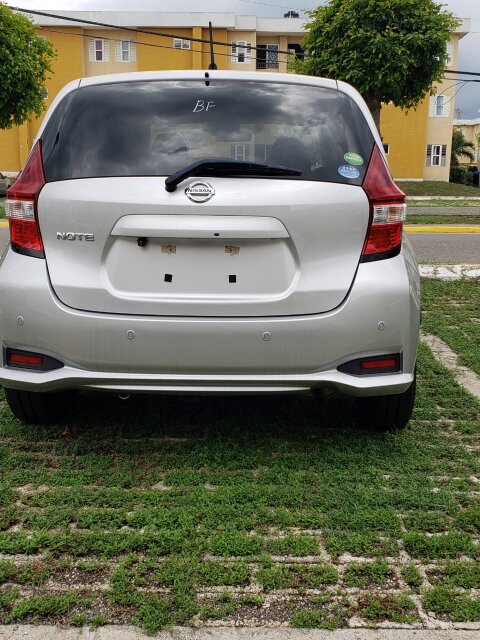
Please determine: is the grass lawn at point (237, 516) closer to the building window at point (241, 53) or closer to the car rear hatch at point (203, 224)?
the car rear hatch at point (203, 224)

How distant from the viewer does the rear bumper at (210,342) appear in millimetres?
3025

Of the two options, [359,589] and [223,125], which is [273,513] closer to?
[359,589]

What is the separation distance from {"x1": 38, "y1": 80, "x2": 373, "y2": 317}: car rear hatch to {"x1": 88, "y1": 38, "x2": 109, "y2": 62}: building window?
155 feet

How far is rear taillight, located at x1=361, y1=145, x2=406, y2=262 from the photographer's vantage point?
10.2ft

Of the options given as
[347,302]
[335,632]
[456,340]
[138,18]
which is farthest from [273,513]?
[138,18]

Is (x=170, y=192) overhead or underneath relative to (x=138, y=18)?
underneath

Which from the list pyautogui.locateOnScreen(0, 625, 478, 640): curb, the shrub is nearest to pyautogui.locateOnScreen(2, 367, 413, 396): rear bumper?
pyautogui.locateOnScreen(0, 625, 478, 640): curb

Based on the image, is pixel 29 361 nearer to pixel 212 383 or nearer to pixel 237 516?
pixel 212 383

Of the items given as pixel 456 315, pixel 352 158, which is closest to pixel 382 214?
pixel 352 158

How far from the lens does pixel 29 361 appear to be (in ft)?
10.5

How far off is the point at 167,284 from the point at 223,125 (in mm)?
758

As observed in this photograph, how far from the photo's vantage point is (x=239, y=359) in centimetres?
304

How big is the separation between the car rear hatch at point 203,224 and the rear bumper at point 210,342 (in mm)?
61

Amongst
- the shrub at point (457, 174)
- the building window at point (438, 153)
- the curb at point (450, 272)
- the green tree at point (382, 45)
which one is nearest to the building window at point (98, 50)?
the building window at point (438, 153)
